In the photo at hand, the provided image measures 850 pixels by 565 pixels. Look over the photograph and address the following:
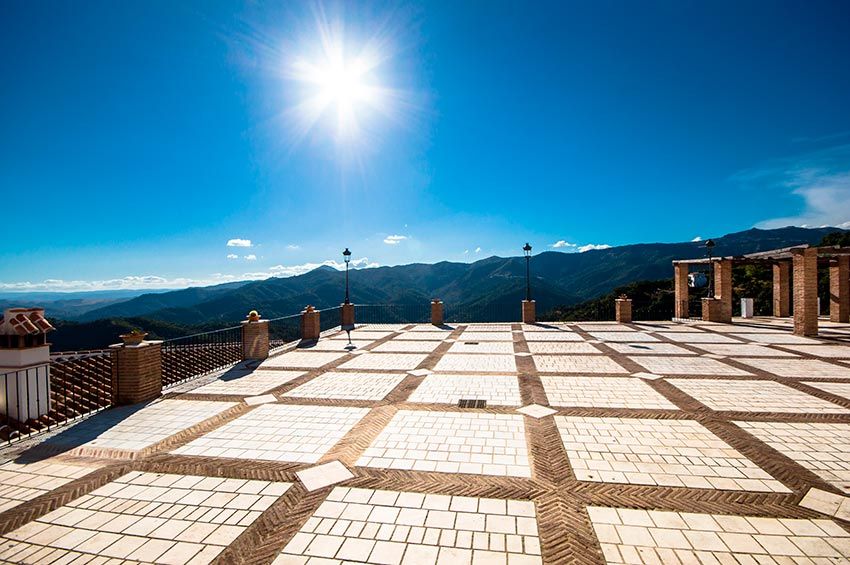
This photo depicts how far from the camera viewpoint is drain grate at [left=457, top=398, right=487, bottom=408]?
20.4 ft

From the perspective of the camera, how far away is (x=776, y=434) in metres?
4.84

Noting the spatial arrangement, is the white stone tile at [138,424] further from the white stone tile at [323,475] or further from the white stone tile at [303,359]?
the white stone tile at [303,359]

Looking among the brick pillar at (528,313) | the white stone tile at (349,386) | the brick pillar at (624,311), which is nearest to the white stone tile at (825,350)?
the brick pillar at (624,311)

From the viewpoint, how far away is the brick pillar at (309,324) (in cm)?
1391

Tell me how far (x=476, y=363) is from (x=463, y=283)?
141113 mm

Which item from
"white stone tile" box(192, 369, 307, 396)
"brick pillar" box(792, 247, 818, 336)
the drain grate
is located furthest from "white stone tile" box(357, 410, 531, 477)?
"brick pillar" box(792, 247, 818, 336)

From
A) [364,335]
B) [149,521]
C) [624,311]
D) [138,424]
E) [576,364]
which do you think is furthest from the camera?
[624,311]

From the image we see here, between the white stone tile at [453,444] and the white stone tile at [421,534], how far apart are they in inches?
24.9

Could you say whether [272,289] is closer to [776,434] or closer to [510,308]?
[510,308]

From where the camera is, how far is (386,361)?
10047 millimetres

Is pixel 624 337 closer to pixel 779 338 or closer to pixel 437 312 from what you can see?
pixel 779 338

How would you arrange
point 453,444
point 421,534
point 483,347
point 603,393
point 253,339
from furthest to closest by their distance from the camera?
point 483,347 < point 253,339 < point 603,393 < point 453,444 < point 421,534

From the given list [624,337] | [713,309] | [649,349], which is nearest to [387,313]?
[624,337]

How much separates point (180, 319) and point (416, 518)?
110 metres
